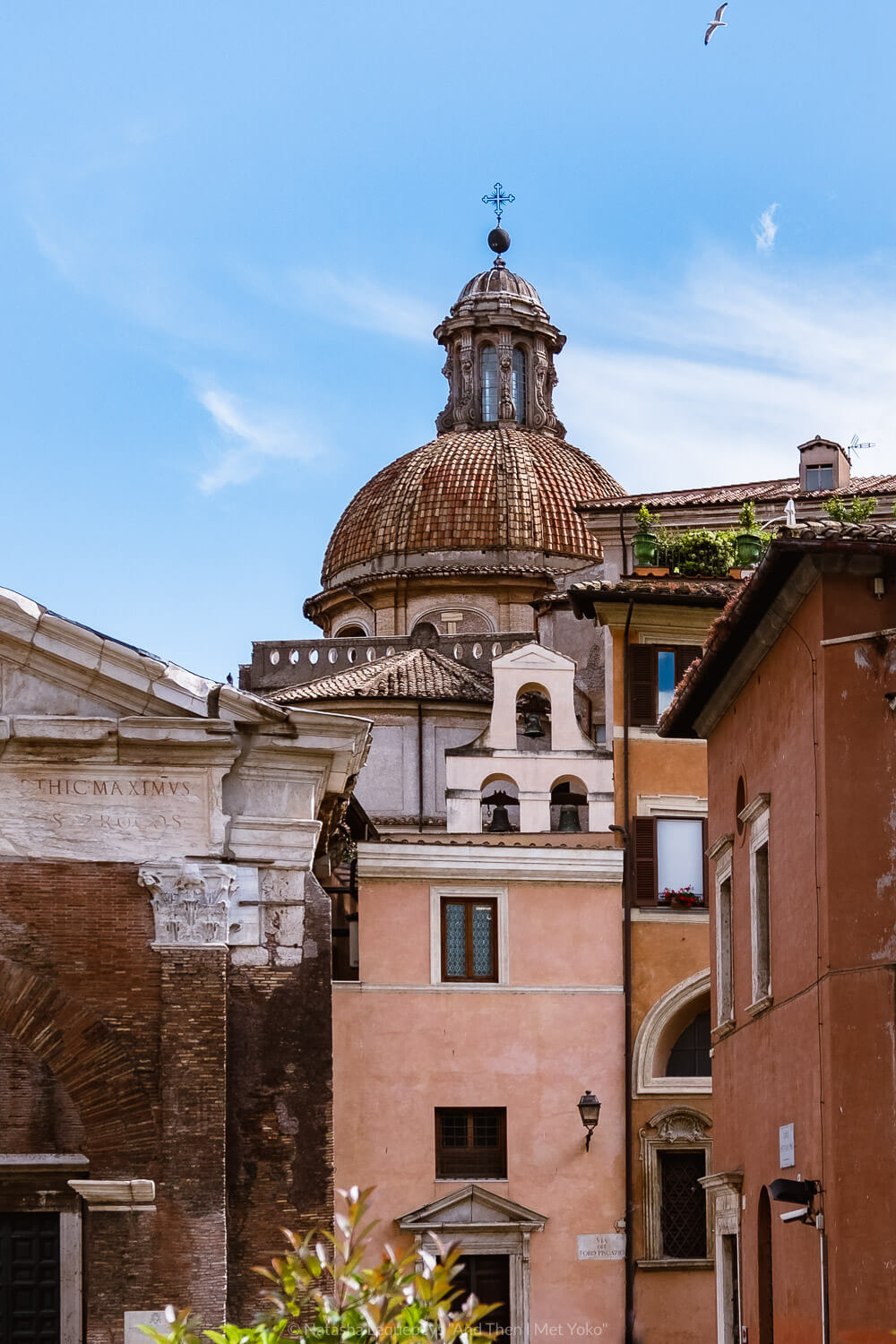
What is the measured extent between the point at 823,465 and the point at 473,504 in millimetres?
11495

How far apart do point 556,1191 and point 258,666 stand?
72.2ft

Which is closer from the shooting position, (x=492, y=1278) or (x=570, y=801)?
(x=492, y=1278)

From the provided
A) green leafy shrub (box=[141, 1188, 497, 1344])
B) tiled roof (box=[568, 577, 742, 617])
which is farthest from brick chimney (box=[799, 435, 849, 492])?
green leafy shrub (box=[141, 1188, 497, 1344])

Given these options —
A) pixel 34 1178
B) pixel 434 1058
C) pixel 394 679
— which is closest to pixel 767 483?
pixel 394 679

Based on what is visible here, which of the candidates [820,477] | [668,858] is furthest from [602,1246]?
[820,477]

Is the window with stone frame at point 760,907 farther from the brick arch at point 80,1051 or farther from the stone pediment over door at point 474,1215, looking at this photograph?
the stone pediment over door at point 474,1215

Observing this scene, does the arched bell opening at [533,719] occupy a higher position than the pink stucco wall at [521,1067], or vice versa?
the arched bell opening at [533,719]

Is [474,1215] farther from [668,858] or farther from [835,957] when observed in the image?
[835,957]

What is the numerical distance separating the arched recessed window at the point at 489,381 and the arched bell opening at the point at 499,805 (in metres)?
27.2

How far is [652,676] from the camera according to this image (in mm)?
30484

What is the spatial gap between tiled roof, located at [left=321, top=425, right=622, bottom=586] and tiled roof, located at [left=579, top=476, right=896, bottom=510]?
841cm

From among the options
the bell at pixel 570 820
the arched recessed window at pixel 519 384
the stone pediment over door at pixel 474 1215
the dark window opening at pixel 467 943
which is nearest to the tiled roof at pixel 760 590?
the dark window opening at pixel 467 943

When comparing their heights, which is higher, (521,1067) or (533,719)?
Result: (533,719)

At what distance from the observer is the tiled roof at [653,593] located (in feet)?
98.5
